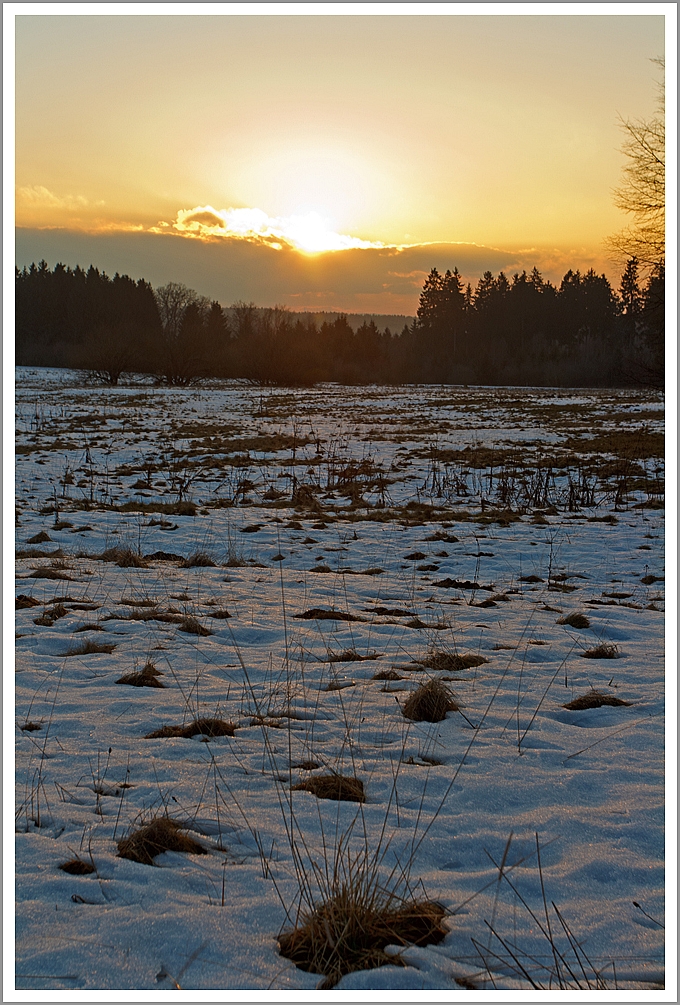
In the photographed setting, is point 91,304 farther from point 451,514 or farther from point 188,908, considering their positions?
point 188,908

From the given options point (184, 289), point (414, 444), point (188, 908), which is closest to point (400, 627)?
point (188, 908)

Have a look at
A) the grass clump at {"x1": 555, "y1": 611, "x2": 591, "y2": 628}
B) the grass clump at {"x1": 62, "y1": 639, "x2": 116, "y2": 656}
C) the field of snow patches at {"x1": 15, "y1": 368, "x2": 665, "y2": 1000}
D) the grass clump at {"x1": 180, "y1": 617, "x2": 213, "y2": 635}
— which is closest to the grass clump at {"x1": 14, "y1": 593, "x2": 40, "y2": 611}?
the field of snow patches at {"x1": 15, "y1": 368, "x2": 665, "y2": 1000}

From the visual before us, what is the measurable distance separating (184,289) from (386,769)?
11599 centimetres

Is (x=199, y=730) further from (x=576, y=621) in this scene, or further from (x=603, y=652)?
(x=576, y=621)

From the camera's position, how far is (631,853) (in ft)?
8.96

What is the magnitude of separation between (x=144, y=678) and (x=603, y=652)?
3394 mm

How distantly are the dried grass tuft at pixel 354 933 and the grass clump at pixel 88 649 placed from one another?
3147 mm

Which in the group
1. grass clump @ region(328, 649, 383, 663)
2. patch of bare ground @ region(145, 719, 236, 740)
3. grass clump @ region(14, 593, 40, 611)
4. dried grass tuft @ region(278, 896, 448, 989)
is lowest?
dried grass tuft @ region(278, 896, 448, 989)

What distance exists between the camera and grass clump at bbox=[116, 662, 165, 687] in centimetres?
439

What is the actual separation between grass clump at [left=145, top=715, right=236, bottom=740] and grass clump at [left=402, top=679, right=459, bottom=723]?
107 cm

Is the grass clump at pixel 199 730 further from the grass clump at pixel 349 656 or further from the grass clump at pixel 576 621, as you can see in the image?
the grass clump at pixel 576 621

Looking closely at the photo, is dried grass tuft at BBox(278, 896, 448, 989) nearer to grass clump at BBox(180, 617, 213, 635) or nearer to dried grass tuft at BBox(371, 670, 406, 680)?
dried grass tuft at BBox(371, 670, 406, 680)

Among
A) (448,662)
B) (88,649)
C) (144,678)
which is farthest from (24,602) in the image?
(448,662)

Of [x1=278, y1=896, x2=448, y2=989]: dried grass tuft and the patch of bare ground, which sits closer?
[x1=278, y1=896, x2=448, y2=989]: dried grass tuft
